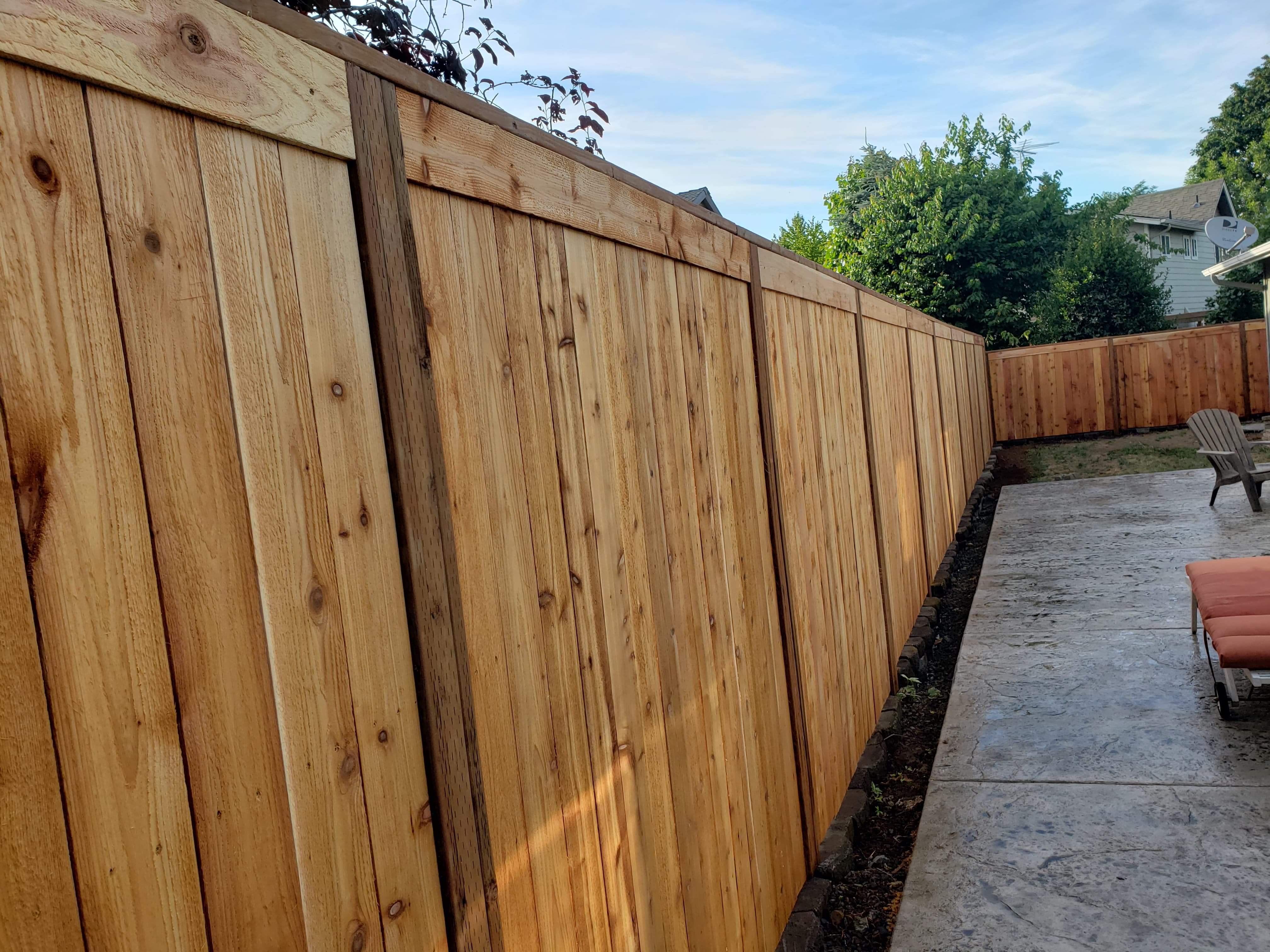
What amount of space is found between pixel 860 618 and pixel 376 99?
3386 mm

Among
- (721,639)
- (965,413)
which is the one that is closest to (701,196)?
(965,413)

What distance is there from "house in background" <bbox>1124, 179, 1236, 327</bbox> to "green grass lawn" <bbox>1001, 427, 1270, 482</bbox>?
1732 centimetres

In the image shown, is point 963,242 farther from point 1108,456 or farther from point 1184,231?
point 1184,231

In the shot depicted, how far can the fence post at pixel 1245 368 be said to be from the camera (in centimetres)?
1616

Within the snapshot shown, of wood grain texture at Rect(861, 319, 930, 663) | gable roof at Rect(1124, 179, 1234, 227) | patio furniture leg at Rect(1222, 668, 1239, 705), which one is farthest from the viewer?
gable roof at Rect(1124, 179, 1234, 227)

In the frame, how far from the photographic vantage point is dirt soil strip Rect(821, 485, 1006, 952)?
2914mm

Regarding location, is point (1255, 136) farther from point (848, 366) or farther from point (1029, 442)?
point (848, 366)

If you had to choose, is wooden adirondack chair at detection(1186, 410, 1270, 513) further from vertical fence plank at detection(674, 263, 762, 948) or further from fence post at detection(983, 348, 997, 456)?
vertical fence plank at detection(674, 263, 762, 948)

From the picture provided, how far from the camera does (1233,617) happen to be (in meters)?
3.99

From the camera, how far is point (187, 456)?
2.90ft

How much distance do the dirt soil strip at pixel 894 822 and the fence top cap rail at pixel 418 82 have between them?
2.27 meters

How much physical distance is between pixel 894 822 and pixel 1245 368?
16.3 metres

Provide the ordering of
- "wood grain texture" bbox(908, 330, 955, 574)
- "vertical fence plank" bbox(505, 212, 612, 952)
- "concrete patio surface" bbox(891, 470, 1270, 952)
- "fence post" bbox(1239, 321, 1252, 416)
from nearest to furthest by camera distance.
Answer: "vertical fence plank" bbox(505, 212, 612, 952) < "concrete patio surface" bbox(891, 470, 1270, 952) < "wood grain texture" bbox(908, 330, 955, 574) < "fence post" bbox(1239, 321, 1252, 416)

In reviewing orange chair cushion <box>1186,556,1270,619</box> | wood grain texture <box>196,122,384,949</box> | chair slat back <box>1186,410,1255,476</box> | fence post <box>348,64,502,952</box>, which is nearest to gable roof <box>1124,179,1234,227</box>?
chair slat back <box>1186,410,1255,476</box>
